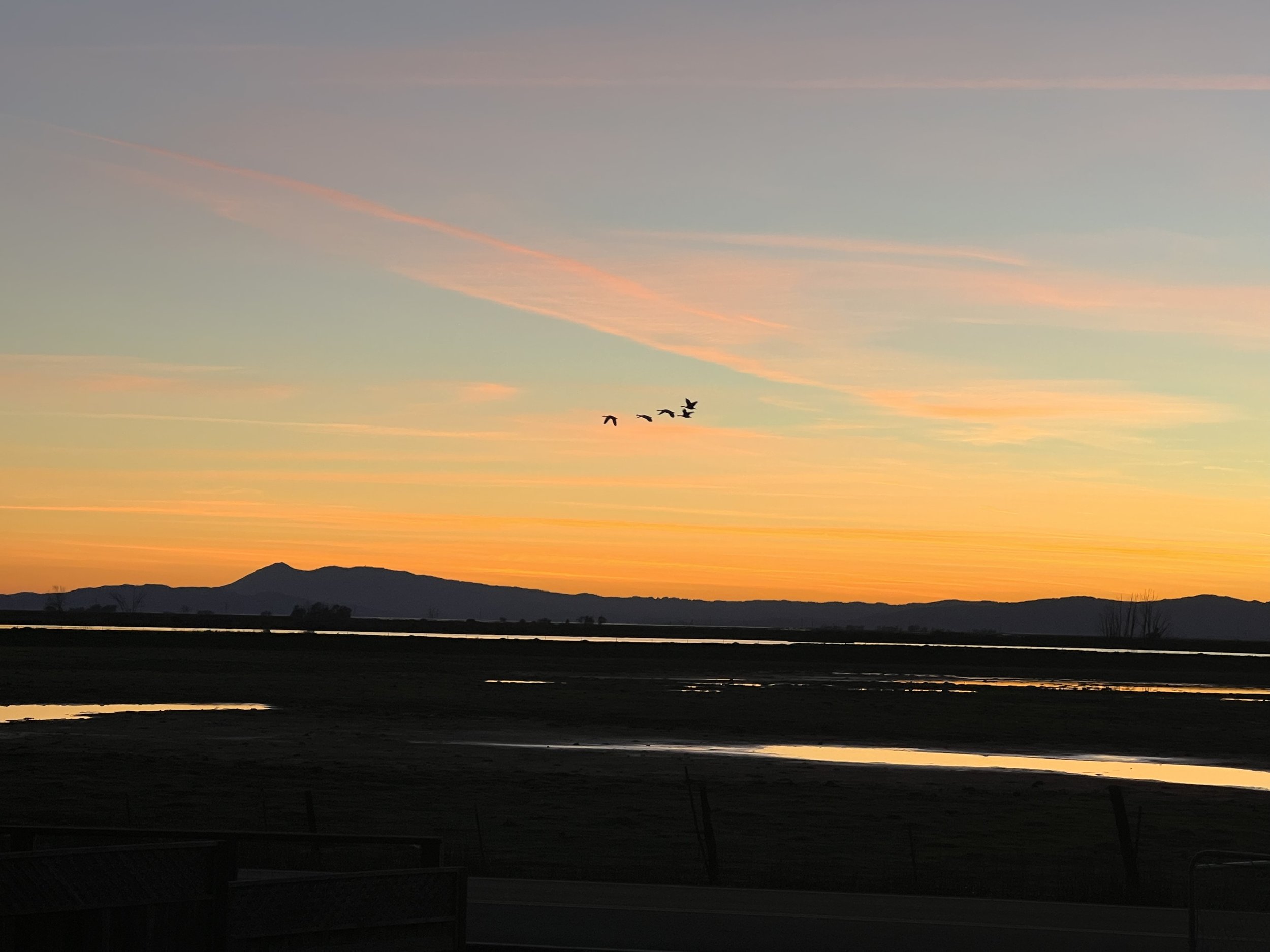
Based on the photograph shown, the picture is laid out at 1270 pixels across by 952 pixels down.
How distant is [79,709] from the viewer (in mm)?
60969

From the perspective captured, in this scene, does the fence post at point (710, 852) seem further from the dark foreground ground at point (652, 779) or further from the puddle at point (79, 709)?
the puddle at point (79, 709)

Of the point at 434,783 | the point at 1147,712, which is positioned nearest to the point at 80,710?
the point at 434,783

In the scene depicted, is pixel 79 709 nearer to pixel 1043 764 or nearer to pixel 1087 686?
pixel 1043 764

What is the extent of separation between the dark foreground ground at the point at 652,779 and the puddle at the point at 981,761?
156 centimetres

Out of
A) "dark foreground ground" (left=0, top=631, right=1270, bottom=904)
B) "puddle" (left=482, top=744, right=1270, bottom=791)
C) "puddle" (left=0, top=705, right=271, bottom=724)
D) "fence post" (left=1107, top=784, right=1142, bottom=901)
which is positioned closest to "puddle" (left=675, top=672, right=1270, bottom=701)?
"dark foreground ground" (left=0, top=631, right=1270, bottom=904)

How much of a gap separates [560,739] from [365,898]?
39302 mm

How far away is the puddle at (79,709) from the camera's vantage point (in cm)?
5616

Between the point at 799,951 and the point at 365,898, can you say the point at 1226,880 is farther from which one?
the point at 365,898

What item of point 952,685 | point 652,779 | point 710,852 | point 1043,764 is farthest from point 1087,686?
point 710,852

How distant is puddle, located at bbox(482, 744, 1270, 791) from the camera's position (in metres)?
43.3

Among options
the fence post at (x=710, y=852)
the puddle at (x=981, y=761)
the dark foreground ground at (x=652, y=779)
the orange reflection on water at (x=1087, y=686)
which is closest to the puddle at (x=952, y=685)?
the orange reflection on water at (x=1087, y=686)

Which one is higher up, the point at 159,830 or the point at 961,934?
the point at 159,830

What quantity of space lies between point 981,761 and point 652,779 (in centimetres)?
1323

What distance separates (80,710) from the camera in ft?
198
